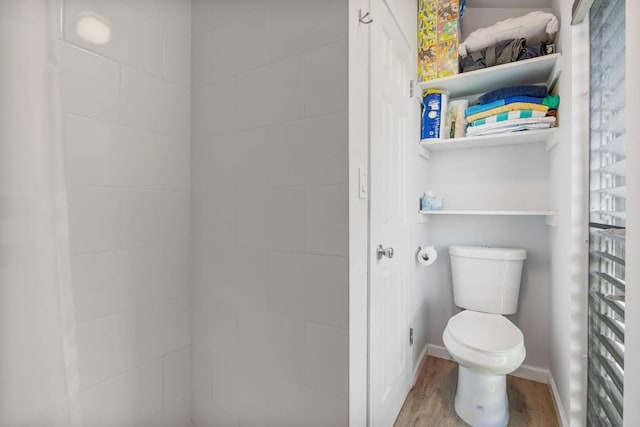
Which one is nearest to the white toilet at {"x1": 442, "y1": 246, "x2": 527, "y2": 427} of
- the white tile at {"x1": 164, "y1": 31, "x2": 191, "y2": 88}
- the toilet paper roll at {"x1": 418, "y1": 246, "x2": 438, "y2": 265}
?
the toilet paper roll at {"x1": 418, "y1": 246, "x2": 438, "y2": 265}

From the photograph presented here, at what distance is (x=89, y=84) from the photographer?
915mm

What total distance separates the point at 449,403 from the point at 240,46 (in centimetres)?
188

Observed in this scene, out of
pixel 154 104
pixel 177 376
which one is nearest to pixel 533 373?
pixel 177 376

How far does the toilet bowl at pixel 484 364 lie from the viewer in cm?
124

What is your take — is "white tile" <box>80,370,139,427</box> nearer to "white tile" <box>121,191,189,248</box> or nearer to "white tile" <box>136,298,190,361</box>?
"white tile" <box>136,298,190,361</box>

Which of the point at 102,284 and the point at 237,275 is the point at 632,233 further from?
the point at 102,284

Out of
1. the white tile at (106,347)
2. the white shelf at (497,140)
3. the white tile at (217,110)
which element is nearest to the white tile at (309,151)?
the white tile at (217,110)

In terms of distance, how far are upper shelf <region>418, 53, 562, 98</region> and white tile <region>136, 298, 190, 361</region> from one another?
5.52ft

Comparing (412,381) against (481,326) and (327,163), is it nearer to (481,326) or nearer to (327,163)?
(481,326)

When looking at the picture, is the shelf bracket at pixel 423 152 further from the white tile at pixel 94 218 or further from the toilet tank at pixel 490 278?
the white tile at pixel 94 218

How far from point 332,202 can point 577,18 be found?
49.6 inches

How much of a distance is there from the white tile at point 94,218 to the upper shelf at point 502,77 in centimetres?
162

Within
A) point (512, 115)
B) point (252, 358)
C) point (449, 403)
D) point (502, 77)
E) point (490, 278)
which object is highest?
point (502, 77)

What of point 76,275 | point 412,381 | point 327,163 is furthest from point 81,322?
point 412,381
